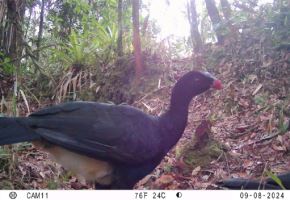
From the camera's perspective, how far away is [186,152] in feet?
5.21

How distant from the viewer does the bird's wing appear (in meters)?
1.19

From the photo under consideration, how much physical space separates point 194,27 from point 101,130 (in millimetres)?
1033

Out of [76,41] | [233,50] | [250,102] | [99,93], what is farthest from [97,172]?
[233,50]

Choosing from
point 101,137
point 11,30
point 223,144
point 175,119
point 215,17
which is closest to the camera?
point 101,137

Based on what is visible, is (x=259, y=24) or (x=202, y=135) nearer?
(x=202, y=135)

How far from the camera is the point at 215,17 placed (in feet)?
7.59

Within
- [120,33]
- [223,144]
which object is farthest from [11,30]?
[223,144]

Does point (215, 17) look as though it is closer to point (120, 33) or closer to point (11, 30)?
point (120, 33)

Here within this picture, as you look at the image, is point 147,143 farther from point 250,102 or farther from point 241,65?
point 241,65

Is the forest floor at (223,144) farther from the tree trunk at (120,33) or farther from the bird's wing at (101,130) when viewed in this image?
the tree trunk at (120,33)

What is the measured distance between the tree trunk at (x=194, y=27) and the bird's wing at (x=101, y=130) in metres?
0.75

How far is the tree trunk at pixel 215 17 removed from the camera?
2209mm

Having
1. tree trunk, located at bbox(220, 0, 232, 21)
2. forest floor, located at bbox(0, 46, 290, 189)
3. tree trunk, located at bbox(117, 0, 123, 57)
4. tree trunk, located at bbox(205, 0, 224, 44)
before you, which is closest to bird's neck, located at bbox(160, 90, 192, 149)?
forest floor, located at bbox(0, 46, 290, 189)

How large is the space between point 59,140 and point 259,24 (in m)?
1.47
